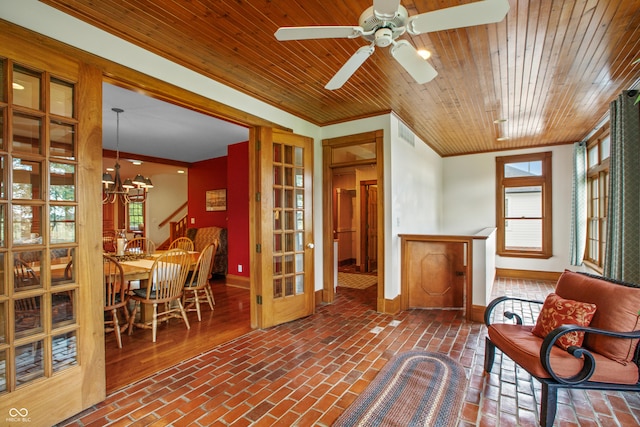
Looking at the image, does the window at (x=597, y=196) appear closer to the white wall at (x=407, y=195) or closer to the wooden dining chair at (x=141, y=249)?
the white wall at (x=407, y=195)

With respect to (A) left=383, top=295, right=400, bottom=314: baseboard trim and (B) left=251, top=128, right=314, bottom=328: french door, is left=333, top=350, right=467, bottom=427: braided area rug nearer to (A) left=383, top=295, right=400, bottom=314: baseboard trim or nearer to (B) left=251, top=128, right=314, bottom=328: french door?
(A) left=383, top=295, right=400, bottom=314: baseboard trim

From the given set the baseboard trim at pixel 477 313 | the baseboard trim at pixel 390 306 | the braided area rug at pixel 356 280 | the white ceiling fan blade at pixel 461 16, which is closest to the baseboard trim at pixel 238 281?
the braided area rug at pixel 356 280

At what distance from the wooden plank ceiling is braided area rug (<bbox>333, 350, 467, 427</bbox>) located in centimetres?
276

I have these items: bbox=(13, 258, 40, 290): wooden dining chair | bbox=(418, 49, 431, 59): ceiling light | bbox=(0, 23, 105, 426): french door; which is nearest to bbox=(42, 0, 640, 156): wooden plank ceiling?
bbox=(418, 49, 431, 59): ceiling light

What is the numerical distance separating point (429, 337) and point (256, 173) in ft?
8.99

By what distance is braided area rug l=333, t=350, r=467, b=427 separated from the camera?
188cm

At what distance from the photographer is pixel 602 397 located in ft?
6.97

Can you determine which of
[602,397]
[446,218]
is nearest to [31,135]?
[602,397]

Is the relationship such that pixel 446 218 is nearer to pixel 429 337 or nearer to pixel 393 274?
pixel 393 274

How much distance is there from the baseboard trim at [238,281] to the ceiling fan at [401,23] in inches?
177

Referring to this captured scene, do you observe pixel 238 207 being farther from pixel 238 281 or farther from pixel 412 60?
pixel 412 60

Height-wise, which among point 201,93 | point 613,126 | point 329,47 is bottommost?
point 613,126

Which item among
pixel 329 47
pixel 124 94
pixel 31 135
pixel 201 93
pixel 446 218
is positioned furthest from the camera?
pixel 446 218

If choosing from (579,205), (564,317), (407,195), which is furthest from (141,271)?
(579,205)
